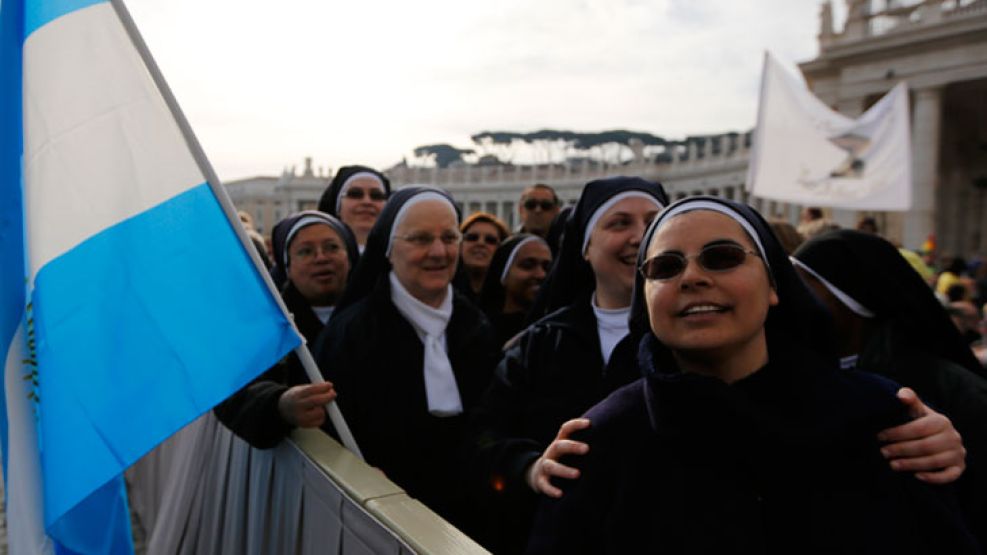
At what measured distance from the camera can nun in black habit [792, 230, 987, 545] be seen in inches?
87.4

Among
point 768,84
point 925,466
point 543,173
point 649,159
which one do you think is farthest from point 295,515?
point 543,173

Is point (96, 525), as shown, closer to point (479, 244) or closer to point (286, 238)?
point (286, 238)

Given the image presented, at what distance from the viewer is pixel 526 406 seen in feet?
7.92

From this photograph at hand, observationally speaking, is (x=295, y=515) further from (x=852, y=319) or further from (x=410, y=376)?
(x=852, y=319)

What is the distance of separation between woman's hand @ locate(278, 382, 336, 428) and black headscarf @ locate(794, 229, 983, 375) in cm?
178

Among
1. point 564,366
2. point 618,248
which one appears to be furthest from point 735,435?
point 618,248

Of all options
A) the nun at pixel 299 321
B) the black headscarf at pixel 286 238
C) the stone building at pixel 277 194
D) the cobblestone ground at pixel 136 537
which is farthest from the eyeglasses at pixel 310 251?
the stone building at pixel 277 194

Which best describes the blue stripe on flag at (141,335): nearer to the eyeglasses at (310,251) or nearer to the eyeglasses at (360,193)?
the eyeglasses at (310,251)

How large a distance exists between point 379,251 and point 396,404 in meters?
0.70

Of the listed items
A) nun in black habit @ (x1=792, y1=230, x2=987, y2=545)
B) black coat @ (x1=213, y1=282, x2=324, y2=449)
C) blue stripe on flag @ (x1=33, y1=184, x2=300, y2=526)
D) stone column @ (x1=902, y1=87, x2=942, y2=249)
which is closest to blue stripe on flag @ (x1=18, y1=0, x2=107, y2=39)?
blue stripe on flag @ (x1=33, y1=184, x2=300, y2=526)

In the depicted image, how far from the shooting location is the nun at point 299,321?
8.56 ft

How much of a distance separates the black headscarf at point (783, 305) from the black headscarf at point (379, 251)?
Result: 5.31 ft

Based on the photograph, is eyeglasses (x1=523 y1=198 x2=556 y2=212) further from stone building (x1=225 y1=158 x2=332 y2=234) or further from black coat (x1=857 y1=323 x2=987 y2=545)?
stone building (x1=225 y1=158 x2=332 y2=234)

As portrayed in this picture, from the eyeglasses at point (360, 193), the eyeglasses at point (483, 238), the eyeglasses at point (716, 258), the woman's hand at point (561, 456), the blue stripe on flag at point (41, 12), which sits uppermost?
the blue stripe on flag at point (41, 12)
